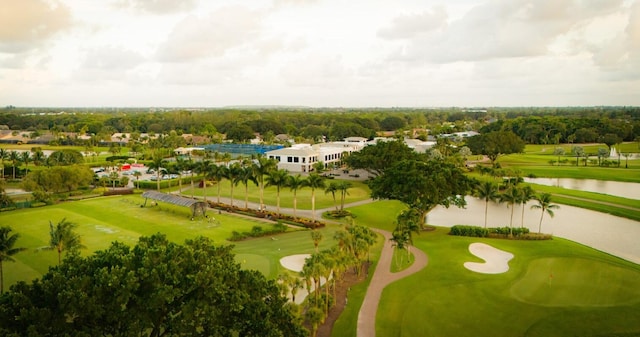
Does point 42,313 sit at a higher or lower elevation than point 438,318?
higher

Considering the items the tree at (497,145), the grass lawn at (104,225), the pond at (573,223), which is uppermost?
the tree at (497,145)

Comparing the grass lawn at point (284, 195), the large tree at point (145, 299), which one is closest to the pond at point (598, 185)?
the grass lawn at point (284, 195)

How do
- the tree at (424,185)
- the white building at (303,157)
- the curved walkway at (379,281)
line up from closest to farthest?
the curved walkway at (379,281) < the tree at (424,185) < the white building at (303,157)

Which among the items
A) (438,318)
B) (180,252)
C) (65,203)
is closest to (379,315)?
(438,318)

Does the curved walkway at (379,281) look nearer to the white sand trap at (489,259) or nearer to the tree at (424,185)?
→ the white sand trap at (489,259)

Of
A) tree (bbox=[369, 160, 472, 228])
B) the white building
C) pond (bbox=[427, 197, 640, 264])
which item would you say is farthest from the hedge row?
the white building

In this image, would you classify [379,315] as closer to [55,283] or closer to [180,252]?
[180,252]
